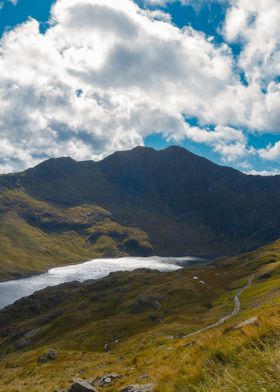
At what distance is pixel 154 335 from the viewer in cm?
7350

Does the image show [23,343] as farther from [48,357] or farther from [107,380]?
[107,380]

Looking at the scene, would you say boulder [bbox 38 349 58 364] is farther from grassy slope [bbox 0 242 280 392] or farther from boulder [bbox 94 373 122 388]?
boulder [bbox 94 373 122 388]

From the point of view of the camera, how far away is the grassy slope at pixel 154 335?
Result: 9062 mm

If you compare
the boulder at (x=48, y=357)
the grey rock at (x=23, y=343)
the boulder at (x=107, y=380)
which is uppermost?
the boulder at (x=107, y=380)

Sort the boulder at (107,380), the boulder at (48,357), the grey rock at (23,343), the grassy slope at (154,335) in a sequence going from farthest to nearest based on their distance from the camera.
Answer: the grey rock at (23,343)
the boulder at (48,357)
the boulder at (107,380)
the grassy slope at (154,335)

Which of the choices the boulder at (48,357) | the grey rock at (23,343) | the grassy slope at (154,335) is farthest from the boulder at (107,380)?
the grey rock at (23,343)

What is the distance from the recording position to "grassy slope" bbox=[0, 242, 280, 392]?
9062 millimetres

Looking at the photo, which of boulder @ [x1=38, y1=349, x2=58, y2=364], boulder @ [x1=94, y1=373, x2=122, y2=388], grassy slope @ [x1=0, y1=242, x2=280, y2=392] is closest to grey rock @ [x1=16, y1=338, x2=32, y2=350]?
grassy slope @ [x1=0, y1=242, x2=280, y2=392]

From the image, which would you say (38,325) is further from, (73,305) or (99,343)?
(99,343)

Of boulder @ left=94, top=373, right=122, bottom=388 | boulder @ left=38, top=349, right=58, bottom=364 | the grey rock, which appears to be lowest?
the grey rock

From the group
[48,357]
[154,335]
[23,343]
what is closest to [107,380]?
[48,357]

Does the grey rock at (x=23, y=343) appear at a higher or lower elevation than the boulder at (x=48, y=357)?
lower

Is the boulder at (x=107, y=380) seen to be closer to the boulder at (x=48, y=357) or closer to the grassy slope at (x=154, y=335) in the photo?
the grassy slope at (x=154, y=335)

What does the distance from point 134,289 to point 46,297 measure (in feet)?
157
